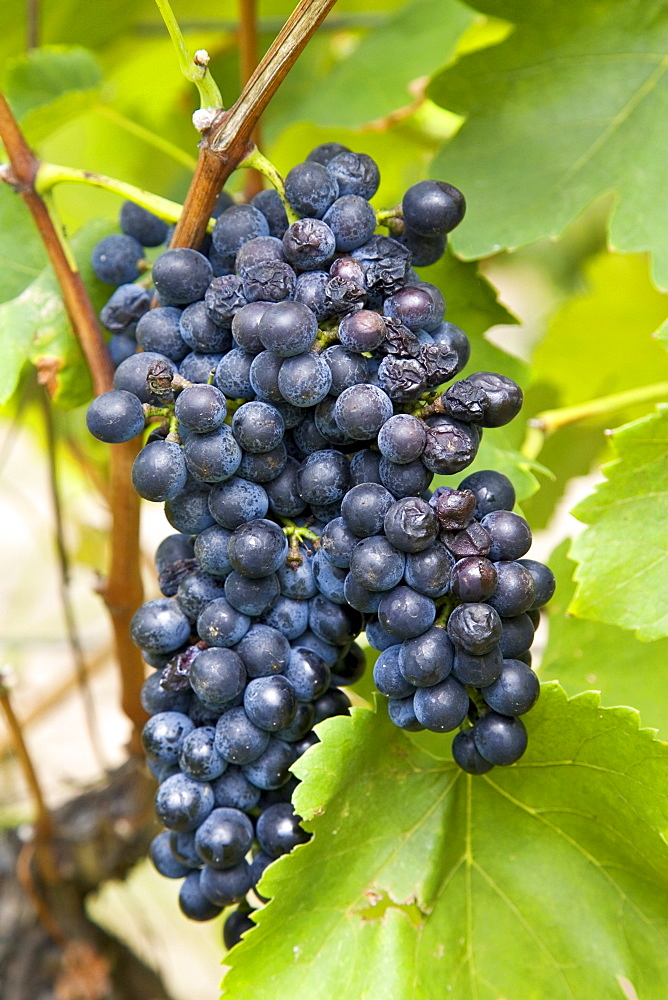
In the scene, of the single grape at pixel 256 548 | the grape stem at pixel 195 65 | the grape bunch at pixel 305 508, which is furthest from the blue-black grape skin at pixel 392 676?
the grape stem at pixel 195 65

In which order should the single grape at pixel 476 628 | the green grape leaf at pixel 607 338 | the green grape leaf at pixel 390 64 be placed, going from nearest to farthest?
the single grape at pixel 476 628, the green grape leaf at pixel 390 64, the green grape leaf at pixel 607 338

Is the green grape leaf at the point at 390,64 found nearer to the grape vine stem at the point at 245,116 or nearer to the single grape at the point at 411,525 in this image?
the grape vine stem at the point at 245,116

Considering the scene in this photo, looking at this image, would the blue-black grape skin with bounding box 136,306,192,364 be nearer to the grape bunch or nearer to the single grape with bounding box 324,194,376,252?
the grape bunch

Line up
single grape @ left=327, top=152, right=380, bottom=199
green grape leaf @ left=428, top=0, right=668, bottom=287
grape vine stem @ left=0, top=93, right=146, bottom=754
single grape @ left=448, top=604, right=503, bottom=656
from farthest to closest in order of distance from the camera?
green grape leaf @ left=428, top=0, right=668, bottom=287 < grape vine stem @ left=0, top=93, right=146, bottom=754 < single grape @ left=327, top=152, right=380, bottom=199 < single grape @ left=448, top=604, right=503, bottom=656

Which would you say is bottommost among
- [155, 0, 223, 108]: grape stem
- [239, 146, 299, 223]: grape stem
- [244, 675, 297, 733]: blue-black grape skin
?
[244, 675, 297, 733]: blue-black grape skin

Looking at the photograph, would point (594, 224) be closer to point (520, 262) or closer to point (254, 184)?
point (520, 262)

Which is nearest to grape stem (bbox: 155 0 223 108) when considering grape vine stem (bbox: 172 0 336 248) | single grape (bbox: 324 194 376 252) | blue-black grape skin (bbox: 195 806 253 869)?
grape vine stem (bbox: 172 0 336 248)
